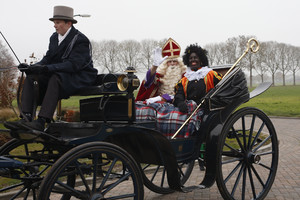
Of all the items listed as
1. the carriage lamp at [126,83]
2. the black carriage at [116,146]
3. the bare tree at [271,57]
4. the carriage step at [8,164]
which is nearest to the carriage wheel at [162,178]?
the black carriage at [116,146]

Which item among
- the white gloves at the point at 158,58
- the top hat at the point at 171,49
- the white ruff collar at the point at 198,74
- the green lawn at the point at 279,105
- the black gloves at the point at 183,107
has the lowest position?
the green lawn at the point at 279,105

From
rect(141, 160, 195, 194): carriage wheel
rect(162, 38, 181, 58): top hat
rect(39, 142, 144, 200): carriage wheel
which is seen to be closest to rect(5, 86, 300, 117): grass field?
rect(141, 160, 195, 194): carriage wheel

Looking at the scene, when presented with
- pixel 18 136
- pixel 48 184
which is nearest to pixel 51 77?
pixel 18 136

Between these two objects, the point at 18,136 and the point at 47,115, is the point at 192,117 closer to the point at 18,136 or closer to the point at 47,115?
the point at 47,115

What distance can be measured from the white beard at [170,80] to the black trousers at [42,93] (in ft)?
6.57

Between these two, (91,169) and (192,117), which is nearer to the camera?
(91,169)

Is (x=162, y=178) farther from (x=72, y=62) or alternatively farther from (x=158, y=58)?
(x=72, y=62)

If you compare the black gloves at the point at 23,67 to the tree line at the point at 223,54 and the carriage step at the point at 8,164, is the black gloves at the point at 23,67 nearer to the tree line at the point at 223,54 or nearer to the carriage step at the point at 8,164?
the carriage step at the point at 8,164

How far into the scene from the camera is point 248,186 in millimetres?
4871

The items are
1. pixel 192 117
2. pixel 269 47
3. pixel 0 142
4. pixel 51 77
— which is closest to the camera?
pixel 51 77

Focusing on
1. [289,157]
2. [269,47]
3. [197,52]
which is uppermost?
[269,47]

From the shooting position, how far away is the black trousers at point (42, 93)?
2959 mm

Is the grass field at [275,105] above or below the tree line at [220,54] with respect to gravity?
below

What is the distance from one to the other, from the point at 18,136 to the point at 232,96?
2.32 metres
